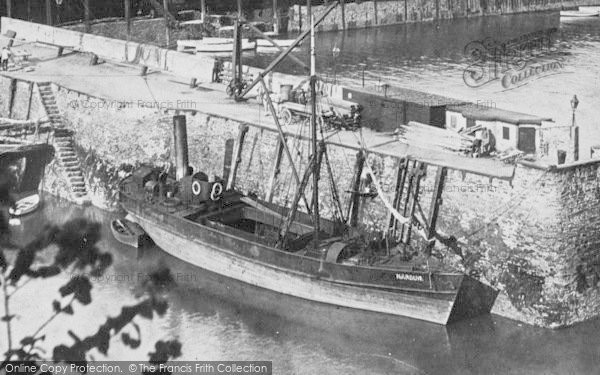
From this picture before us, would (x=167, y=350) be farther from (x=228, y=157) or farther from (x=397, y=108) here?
(x=397, y=108)

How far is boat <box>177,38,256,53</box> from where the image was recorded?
62.5 meters

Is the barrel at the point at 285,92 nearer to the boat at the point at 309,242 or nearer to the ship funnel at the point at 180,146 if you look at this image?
the ship funnel at the point at 180,146

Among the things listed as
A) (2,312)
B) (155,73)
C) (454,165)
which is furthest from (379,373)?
(155,73)

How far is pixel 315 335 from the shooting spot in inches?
1083

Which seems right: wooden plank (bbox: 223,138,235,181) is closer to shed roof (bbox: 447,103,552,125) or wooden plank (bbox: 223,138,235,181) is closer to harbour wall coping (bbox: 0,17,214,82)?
shed roof (bbox: 447,103,552,125)

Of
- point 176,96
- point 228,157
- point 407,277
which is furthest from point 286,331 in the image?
point 176,96

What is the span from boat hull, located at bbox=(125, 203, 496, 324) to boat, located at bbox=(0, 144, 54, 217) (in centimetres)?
927

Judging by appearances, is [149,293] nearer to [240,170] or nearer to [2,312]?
[2,312]

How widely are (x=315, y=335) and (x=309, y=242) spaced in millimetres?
3311

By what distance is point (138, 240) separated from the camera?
3425cm

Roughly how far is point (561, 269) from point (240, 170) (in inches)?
516

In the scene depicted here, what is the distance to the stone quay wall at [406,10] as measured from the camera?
74625 mm

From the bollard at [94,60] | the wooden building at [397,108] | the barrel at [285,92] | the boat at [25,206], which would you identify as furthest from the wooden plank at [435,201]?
the bollard at [94,60]

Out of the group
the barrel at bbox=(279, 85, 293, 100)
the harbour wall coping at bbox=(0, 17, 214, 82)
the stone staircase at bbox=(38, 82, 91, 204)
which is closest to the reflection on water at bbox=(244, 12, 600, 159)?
the barrel at bbox=(279, 85, 293, 100)
